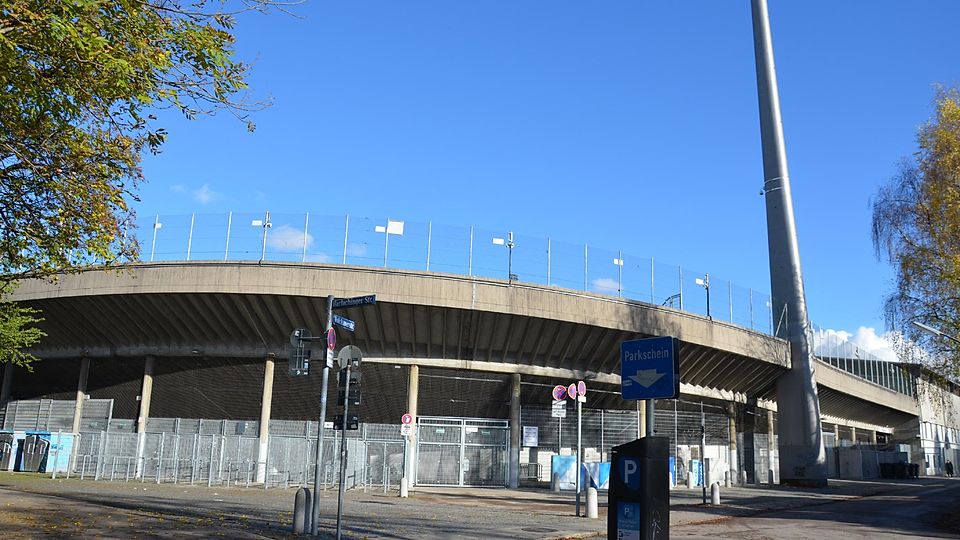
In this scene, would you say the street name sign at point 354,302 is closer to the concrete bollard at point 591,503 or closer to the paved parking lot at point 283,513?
the paved parking lot at point 283,513

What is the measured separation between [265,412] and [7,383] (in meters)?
16.5

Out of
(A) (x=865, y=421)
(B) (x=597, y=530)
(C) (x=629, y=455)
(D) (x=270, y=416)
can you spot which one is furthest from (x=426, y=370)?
(A) (x=865, y=421)

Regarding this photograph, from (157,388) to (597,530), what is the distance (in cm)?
2803

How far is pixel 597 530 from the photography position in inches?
701

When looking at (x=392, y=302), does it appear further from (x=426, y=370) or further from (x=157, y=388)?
(x=157, y=388)

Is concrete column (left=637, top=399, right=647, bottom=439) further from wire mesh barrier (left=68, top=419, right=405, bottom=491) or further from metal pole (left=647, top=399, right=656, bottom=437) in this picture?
metal pole (left=647, top=399, right=656, bottom=437)

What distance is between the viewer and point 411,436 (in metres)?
33.2

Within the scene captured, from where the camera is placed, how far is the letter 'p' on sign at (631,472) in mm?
8539

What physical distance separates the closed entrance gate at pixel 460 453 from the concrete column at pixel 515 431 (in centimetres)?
29

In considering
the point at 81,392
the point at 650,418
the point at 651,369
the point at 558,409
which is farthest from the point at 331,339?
the point at 81,392

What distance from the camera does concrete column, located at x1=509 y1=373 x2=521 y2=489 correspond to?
3575 centimetres

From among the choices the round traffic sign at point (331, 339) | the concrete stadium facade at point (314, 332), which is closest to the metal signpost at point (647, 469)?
the round traffic sign at point (331, 339)

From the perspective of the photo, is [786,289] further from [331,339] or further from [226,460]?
[331,339]

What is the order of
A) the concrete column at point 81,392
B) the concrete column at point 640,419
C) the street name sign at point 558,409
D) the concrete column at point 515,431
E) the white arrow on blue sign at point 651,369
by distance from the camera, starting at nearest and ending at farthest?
the white arrow on blue sign at point 651,369
the street name sign at point 558,409
the concrete column at point 515,431
the concrete column at point 81,392
the concrete column at point 640,419
